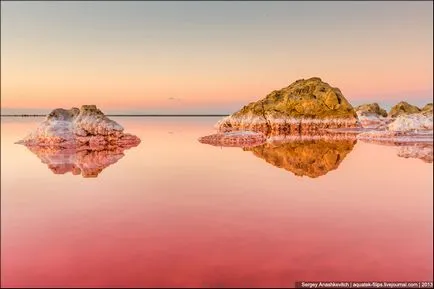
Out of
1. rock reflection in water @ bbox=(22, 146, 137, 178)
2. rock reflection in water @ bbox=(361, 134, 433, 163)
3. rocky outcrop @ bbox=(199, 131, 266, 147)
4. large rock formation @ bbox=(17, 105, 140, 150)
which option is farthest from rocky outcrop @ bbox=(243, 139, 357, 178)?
large rock formation @ bbox=(17, 105, 140, 150)

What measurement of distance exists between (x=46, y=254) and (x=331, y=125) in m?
90.9

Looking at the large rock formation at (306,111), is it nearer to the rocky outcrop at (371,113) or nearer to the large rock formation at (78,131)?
the large rock formation at (78,131)

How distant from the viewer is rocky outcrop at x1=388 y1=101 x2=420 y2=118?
135 meters

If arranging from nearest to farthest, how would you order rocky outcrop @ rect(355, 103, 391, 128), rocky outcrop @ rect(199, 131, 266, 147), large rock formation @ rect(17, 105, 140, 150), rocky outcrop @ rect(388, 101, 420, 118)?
large rock formation @ rect(17, 105, 140, 150) < rocky outcrop @ rect(199, 131, 266, 147) < rocky outcrop @ rect(388, 101, 420, 118) < rocky outcrop @ rect(355, 103, 391, 128)

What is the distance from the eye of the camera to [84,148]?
148 ft

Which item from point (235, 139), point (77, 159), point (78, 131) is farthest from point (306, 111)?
point (77, 159)

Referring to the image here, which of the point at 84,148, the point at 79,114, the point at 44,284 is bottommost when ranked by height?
the point at 44,284

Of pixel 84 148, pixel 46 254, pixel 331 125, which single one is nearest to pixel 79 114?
pixel 84 148

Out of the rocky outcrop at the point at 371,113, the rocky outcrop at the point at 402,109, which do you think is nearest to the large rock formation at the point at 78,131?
the rocky outcrop at the point at 371,113

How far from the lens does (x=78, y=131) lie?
50469 mm

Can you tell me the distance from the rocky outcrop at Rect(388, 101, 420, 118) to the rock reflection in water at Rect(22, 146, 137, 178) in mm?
118161

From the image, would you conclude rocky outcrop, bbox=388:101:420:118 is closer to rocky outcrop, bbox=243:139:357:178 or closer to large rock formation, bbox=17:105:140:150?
rocky outcrop, bbox=243:139:357:178

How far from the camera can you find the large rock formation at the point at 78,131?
48094 mm

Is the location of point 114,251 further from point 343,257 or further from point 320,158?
point 320,158
